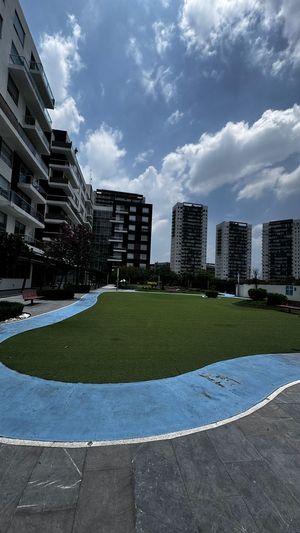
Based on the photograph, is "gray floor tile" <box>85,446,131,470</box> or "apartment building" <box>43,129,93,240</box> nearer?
"gray floor tile" <box>85,446,131,470</box>

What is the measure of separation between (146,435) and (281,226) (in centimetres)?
10667

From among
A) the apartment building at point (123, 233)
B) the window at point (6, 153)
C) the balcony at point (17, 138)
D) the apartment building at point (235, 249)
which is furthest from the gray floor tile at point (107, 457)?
the apartment building at point (235, 249)

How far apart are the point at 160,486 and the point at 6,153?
28.3 meters

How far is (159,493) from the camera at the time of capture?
2400mm

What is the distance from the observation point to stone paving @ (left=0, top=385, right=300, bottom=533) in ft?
6.85

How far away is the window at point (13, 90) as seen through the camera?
929 inches

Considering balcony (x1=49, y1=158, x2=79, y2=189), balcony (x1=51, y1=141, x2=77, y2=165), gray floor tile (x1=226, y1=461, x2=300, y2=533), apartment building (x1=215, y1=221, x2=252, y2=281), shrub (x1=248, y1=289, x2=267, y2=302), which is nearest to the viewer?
gray floor tile (x1=226, y1=461, x2=300, y2=533)

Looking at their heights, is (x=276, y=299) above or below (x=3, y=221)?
below

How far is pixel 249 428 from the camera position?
3553 mm

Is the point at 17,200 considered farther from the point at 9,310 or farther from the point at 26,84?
the point at 9,310

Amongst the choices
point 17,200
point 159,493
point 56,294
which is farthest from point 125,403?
point 17,200

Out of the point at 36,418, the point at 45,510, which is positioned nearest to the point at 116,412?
the point at 36,418

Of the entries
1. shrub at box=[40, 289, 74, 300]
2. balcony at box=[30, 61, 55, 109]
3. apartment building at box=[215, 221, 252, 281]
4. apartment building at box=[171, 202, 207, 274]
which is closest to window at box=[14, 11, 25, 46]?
balcony at box=[30, 61, 55, 109]

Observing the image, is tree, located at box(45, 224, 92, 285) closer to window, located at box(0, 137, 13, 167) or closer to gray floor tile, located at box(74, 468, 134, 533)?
window, located at box(0, 137, 13, 167)
